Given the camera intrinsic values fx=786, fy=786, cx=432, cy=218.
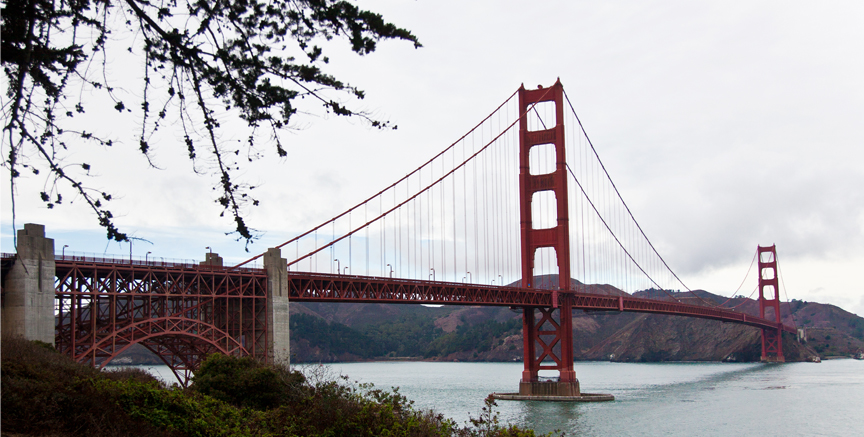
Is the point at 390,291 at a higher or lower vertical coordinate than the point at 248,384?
higher

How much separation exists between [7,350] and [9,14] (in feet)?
37.8

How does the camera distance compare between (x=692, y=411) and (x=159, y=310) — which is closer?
(x=159, y=310)

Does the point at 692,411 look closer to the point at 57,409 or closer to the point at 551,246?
the point at 551,246

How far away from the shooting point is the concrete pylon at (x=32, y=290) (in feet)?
95.2

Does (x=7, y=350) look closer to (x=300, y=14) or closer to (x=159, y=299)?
(x=300, y=14)

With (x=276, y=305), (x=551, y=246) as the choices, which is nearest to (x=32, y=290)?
(x=276, y=305)

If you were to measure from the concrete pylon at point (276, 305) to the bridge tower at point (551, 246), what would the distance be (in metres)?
21.6

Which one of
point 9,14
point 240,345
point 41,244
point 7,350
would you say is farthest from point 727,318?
point 9,14

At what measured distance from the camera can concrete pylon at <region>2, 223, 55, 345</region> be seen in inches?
1143

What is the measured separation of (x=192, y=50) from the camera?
9367 mm

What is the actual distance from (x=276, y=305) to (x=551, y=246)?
2485cm

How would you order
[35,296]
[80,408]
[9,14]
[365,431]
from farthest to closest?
[35,296], [365,431], [80,408], [9,14]

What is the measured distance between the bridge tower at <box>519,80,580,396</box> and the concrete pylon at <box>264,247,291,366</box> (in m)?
21.6

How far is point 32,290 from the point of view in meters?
29.7
